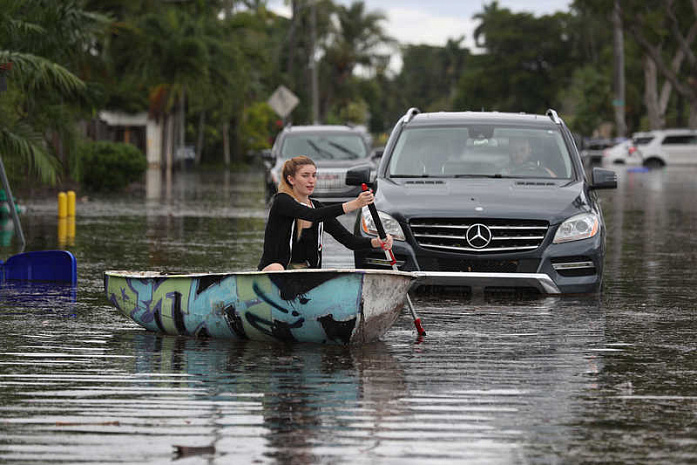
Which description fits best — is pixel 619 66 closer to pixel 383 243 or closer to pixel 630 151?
pixel 630 151

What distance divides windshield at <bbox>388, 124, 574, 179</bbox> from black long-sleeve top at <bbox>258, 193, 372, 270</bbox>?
3170mm

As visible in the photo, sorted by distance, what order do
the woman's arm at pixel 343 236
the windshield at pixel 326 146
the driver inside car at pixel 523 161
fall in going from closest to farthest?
the woman's arm at pixel 343 236 → the driver inside car at pixel 523 161 → the windshield at pixel 326 146

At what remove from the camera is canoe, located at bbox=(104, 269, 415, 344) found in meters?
9.00

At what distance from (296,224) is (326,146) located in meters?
17.8

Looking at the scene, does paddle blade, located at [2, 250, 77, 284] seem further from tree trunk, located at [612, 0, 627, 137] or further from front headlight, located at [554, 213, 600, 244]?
tree trunk, located at [612, 0, 627, 137]

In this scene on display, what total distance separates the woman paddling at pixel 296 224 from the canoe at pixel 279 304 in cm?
55

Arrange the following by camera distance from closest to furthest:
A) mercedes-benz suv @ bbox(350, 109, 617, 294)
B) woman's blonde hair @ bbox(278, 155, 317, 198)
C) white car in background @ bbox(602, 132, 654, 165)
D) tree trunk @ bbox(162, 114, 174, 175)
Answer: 1. woman's blonde hair @ bbox(278, 155, 317, 198)
2. mercedes-benz suv @ bbox(350, 109, 617, 294)
3. tree trunk @ bbox(162, 114, 174, 175)
4. white car in background @ bbox(602, 132, 654, 165)

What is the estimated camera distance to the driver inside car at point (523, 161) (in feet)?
43.8

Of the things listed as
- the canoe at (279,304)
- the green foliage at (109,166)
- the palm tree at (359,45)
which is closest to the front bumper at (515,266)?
the canoe at (279,304)

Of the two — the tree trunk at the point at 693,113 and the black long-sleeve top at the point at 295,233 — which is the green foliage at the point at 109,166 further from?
the tree trunk at the point at 693,113

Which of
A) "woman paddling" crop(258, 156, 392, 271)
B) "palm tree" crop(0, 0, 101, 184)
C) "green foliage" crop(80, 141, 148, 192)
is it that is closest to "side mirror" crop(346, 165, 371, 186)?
"woman paddling" crop(258, 156, 392, 271)

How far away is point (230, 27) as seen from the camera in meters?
56.6

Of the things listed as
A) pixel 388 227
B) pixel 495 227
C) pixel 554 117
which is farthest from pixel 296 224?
pixel 554 117

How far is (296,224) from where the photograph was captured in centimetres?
1013
